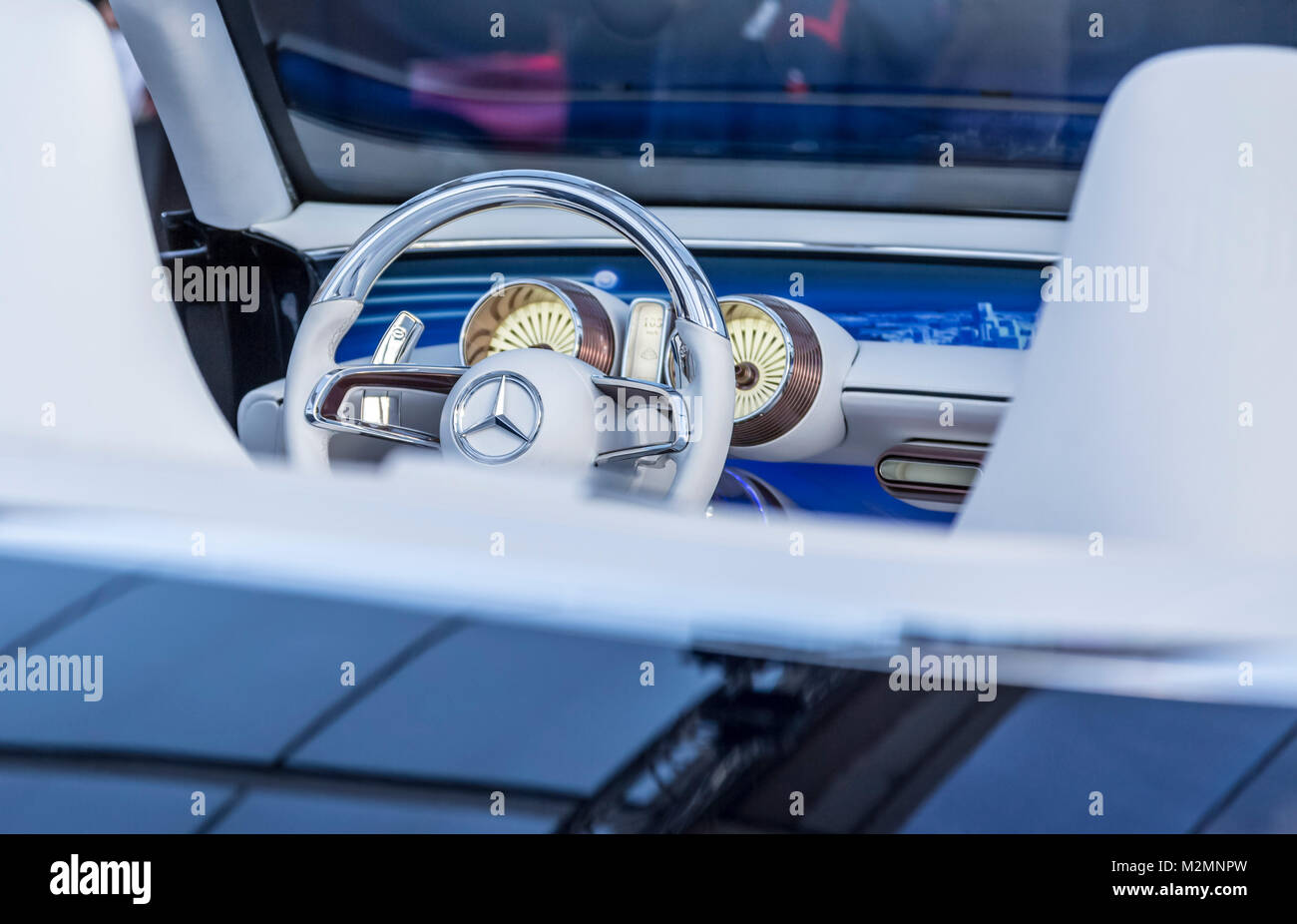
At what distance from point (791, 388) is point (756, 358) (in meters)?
0.07

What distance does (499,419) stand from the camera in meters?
1.05

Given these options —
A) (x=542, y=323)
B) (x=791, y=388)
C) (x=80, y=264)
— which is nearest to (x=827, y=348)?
(x=791, y=388)

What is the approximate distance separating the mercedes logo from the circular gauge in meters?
0.43

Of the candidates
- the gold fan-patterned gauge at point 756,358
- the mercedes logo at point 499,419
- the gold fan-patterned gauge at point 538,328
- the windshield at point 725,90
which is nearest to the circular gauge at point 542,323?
the gold fan-patterned gauge at point 538,328

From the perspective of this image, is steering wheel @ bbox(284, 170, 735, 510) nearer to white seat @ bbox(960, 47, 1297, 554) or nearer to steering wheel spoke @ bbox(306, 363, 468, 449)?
steering wheel spoke @ bbox(306, 363, 468, 449)

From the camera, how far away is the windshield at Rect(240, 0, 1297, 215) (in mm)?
1879

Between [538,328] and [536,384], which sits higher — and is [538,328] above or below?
above

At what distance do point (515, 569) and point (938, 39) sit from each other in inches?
67.9

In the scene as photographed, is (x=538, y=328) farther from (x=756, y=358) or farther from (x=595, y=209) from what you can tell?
(x=595, y=209)

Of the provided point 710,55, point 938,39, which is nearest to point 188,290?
point 710,55

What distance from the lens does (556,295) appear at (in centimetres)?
159

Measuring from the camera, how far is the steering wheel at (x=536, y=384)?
3.42 ft

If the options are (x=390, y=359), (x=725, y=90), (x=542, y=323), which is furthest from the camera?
(x=725, y=90)
